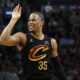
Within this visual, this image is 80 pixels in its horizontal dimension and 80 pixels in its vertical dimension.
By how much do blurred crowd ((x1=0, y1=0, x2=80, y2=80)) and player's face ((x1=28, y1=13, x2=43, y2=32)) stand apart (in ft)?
11.9

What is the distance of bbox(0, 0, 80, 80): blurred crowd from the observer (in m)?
8.20

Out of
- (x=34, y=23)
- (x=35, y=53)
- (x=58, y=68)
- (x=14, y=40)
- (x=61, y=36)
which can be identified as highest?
(x=34, y=23)

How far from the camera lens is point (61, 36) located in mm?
9344

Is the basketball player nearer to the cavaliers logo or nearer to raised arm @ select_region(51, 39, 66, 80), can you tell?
the cavaliers logo

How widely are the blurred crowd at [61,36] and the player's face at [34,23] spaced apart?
11.9ft

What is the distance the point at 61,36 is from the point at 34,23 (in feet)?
19.1

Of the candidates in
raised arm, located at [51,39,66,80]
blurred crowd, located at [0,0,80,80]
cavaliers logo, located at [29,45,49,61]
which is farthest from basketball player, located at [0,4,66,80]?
blurred crowd, located at [0,0,80,80]

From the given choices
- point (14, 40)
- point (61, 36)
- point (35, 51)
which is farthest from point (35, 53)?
point (61, 36)

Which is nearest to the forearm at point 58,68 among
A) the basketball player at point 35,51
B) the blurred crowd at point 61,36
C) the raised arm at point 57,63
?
the raised arm at point 57,63

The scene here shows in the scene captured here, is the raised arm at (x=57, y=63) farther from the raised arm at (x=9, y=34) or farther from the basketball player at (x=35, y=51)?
the raised arm at (x=9, y=34)

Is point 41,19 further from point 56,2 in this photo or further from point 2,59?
point 56,2

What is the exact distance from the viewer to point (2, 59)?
8258mm

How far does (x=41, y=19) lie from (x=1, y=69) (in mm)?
4207

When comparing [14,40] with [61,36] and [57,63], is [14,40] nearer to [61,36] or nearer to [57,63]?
[57,63]
